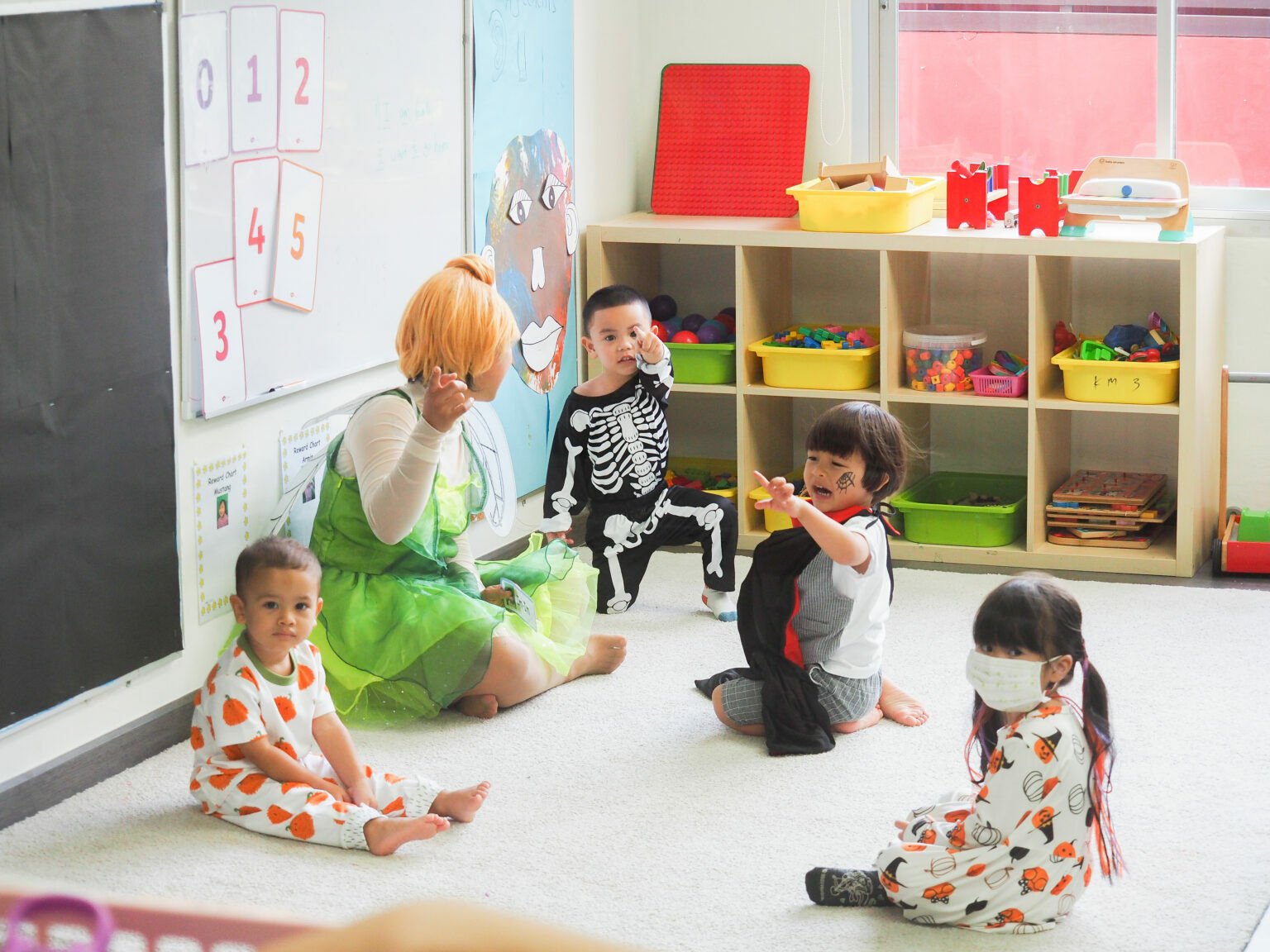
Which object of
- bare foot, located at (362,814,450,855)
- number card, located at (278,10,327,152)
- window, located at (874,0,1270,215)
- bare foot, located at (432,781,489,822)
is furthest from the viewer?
window, located at (874,0,1270,215)

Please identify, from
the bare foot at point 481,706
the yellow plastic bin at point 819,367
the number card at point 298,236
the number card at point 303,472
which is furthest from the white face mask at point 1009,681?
the yellow plastic bin at point 819,367

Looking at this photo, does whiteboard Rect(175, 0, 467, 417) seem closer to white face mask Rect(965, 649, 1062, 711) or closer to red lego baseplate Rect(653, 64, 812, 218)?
red lego baseplate Rect(653, 64, 812, 218)

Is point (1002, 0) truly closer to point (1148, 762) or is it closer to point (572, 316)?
point (572, 316)

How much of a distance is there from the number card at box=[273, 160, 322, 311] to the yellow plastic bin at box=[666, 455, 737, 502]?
140cm

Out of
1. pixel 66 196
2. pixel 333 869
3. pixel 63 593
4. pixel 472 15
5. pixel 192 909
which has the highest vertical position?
pixel 472 15

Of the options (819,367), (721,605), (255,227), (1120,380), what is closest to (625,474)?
(721,605)

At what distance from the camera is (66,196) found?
212 centimetres

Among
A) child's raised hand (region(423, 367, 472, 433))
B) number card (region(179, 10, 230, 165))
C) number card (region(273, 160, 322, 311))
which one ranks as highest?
number card (region(179, 10, 230, 165))

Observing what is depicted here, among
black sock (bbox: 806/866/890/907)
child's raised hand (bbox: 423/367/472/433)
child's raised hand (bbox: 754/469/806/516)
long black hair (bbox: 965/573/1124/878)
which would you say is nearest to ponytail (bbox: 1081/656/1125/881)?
long black hair (bbox: 965/573/1124/878)

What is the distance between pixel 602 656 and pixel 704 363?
109cm

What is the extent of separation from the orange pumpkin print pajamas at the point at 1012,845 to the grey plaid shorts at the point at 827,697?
1.81 ft

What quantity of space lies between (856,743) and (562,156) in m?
1.68

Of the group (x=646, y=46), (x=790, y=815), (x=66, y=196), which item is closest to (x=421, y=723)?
(x=790, y=815)

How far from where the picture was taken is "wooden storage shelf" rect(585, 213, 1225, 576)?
3328mm
